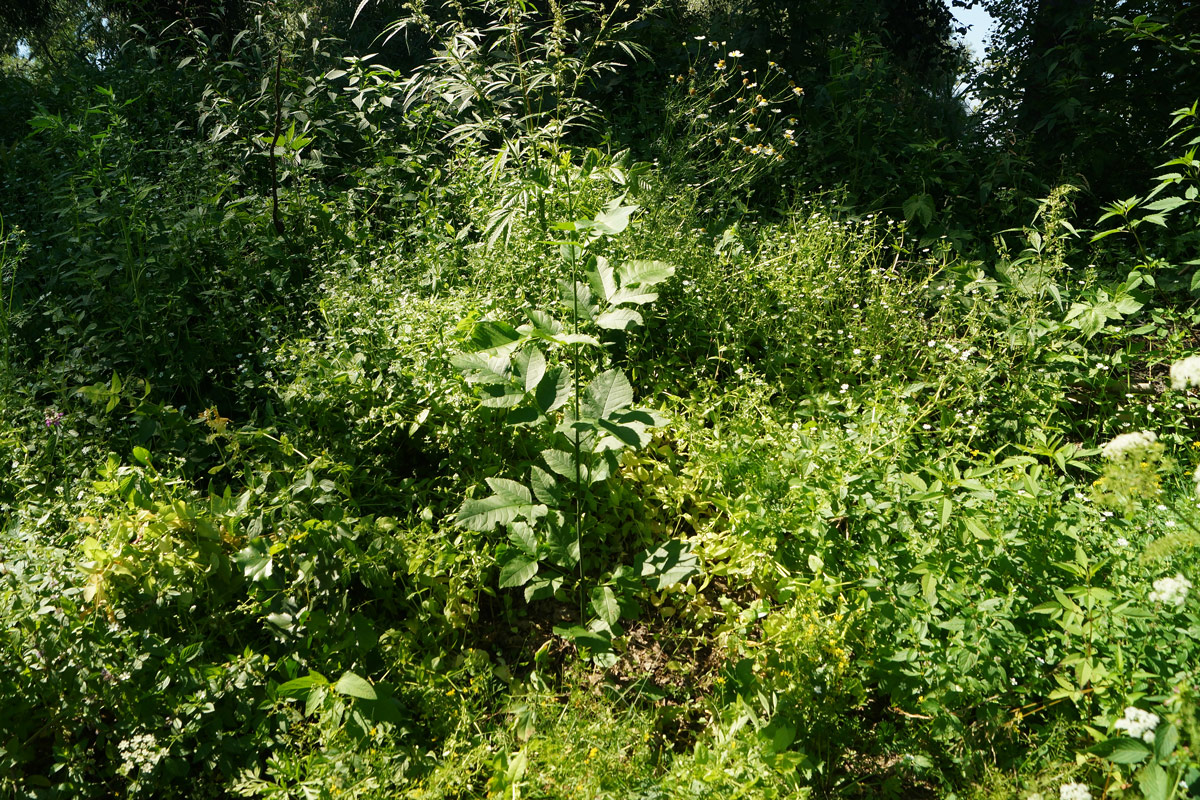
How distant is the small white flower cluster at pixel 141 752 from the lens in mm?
Result: 1763

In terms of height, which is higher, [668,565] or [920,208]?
[920,208]

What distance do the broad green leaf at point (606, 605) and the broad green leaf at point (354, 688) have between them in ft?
2.04

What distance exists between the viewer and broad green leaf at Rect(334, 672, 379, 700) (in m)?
1.82

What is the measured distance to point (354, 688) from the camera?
183 cm

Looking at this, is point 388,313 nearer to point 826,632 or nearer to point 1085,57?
point 826,632

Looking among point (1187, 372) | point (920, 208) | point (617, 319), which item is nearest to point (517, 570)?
point (617, 319)

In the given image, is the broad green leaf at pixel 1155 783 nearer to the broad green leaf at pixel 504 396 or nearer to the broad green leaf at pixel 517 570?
the broad green leaf at pixel 517 570

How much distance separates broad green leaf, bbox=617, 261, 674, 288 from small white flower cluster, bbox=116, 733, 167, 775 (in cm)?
163

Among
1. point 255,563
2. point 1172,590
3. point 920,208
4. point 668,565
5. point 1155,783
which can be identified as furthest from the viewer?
point 920,208

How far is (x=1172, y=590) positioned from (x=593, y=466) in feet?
4.60

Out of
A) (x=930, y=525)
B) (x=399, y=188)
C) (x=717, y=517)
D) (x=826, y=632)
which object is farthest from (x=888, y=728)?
(x=399, y=188)

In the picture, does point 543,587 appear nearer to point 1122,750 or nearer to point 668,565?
point 668,565

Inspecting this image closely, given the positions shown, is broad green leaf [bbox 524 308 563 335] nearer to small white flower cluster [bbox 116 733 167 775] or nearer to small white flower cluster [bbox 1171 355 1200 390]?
small white flower cluster [bbox 116 733 167 775]

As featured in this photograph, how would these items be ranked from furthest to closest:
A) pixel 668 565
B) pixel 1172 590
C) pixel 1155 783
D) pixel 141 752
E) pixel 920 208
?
pixel 920 208 < pixel 668 565 < pixel 141 752 < pixel 1172 590 < pixel 1155 783
